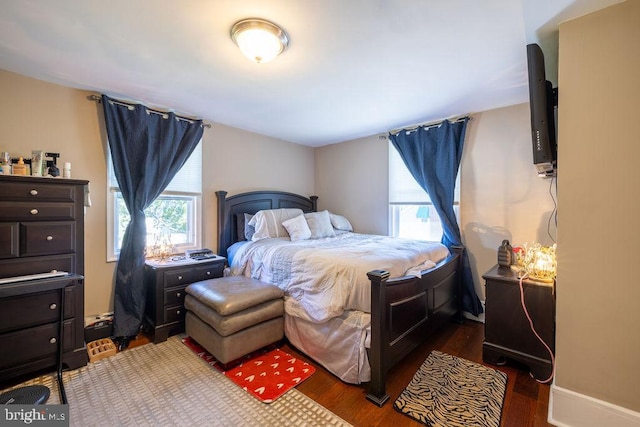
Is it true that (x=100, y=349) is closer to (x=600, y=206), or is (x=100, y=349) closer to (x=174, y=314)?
(x=174, y=314)

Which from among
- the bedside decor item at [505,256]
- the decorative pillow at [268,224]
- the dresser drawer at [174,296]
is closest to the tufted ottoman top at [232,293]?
the dresser drawer at [174,296]

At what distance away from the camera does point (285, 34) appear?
1.69 m

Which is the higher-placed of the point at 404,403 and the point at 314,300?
the point at 314,300

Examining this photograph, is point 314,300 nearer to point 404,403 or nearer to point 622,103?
point 404,403

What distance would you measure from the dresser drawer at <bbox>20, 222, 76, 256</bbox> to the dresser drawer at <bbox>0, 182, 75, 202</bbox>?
0.62ft

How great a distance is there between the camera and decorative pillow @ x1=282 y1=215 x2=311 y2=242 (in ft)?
10.7

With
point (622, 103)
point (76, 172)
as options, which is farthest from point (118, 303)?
point (622, 103)

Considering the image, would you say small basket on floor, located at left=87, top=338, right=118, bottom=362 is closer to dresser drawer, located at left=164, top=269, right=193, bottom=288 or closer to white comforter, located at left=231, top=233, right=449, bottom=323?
dresser drawer, located at left=164, top=269, right=193, bottom=288

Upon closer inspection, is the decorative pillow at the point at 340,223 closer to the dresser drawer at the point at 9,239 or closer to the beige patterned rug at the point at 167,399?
the beige patterned rug at the point at 167,399

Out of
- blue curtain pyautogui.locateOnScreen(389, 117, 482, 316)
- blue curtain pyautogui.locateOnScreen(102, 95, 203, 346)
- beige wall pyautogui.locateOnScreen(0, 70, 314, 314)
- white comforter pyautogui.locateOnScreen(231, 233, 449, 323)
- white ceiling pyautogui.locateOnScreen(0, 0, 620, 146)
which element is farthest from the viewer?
blue curtain pyautogui.locateOnScreen(389, 117, 482, 316)

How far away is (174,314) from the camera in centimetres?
257

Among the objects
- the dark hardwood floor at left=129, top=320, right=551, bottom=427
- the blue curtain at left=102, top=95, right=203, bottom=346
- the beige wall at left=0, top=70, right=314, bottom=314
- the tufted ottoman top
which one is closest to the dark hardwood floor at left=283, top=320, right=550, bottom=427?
the dark hardwood floor at left=129, top=320, right=551, bottom=427

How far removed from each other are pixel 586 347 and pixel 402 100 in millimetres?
2360

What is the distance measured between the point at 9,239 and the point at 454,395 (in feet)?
10.8
